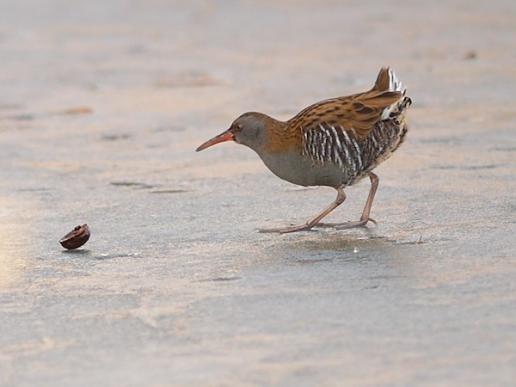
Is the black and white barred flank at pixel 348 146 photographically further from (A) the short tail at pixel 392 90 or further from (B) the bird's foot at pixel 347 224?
(B) the bird's foot at pixel 347 224

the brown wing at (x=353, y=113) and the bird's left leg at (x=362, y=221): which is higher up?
the brown wing at (x=353, y=113)

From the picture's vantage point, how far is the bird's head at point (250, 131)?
853cm

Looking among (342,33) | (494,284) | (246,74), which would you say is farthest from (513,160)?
(342,33)

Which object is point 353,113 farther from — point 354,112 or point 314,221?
point 314,221

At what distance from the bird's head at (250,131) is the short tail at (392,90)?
2.30ft

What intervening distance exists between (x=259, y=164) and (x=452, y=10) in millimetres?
10360

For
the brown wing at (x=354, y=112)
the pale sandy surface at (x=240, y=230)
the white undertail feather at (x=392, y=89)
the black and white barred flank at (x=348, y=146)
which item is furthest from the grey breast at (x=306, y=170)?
the white undertail feather at (x=392, y=89)

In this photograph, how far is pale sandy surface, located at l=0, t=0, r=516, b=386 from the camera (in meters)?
5.79

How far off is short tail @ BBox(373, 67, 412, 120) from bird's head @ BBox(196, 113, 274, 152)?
27.6 inches

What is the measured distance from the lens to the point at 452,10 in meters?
20.3

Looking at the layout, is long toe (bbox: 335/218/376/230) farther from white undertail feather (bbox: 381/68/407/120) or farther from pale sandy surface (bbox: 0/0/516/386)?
white undertail feather (bbox: 381/68/407/120)

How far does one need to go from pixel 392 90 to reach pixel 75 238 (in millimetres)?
2088

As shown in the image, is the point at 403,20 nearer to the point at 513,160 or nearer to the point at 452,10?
the point at 452,10

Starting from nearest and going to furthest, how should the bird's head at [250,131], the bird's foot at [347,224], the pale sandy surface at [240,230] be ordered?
the pale sandy surface at [240,230] → the bird's foot at [347,224] → the bird's head at [250,131]
